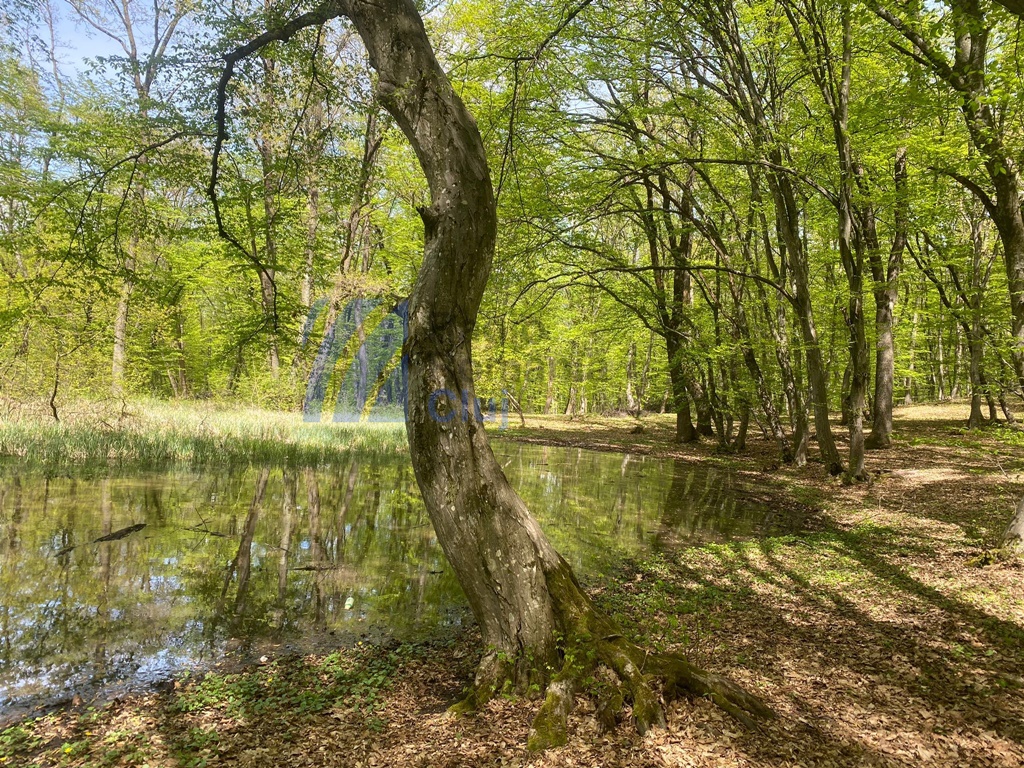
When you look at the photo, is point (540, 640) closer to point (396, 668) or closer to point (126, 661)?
point (396, 668)

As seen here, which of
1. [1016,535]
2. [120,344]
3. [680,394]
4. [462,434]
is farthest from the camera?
[680,394]

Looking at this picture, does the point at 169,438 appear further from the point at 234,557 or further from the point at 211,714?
the point at 211,714

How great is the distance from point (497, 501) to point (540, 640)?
0.81 m

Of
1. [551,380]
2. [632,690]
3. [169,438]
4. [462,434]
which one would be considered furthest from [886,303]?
[551,380]

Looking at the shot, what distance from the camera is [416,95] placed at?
303 centimetres

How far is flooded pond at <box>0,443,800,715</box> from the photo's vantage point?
3.82 meters

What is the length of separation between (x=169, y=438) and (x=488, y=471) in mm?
10413

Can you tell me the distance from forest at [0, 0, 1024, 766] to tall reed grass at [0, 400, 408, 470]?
3.4 inches

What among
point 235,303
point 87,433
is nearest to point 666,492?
point 87,433

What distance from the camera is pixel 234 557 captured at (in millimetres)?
5668

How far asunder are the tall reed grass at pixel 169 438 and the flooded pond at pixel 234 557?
892 millimetres

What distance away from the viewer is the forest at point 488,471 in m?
2.92

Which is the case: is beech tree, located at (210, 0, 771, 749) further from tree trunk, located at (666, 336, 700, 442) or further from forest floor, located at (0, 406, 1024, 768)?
tree trunk, located at (666, 336, 700, 442)

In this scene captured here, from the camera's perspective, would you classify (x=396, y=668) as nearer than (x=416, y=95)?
No
